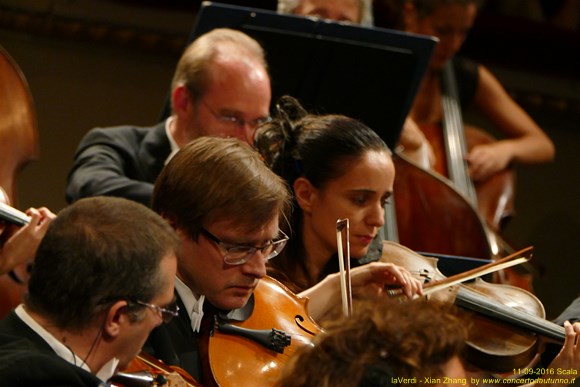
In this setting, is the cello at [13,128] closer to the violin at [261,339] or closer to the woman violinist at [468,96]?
the violin at [261,339]

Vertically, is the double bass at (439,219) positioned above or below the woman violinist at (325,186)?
below

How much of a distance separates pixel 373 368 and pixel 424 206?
1.93m

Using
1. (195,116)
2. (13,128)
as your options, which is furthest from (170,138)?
(13,128)

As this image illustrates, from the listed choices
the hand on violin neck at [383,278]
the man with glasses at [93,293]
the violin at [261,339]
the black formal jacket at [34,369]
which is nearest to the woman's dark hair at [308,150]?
the hand on violin neck at [383,278]

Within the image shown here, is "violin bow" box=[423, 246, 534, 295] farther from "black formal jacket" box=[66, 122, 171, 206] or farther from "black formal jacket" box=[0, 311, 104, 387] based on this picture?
"black formal jacket" box=[0, 311, 104, 387]

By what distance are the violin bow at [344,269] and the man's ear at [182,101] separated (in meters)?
0.74

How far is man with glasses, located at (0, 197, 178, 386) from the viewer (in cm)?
155

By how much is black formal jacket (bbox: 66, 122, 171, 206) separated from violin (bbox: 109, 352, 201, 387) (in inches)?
37.6

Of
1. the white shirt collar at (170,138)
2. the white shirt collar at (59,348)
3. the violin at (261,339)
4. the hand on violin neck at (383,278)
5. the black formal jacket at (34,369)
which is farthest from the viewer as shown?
the white shirt collar at (170,138)

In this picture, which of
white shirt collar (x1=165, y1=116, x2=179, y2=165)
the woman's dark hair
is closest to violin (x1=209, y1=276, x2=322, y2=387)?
the woman's dark hair

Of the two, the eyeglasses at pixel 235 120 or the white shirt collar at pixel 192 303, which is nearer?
the white shirt collar at pixel 192 303

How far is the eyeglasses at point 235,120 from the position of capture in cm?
268

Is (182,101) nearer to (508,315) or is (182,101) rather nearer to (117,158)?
(117,158)

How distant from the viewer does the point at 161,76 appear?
398 cm
